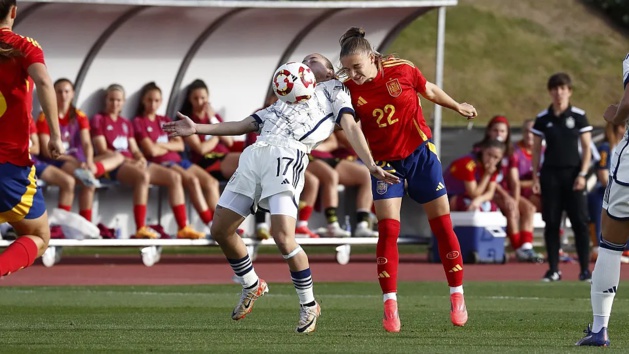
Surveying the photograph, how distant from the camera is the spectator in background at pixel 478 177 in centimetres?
1797

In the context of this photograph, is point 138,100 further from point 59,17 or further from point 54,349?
point 54,349

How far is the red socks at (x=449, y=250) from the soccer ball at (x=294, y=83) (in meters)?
1.35

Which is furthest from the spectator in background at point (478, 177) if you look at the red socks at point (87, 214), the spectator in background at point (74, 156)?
the red socks at point (87, 214)

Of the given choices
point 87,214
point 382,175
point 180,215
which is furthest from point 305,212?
point 382,175

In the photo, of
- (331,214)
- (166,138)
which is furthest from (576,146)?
(166,138)

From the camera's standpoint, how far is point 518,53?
64812mm

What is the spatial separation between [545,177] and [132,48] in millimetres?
5724

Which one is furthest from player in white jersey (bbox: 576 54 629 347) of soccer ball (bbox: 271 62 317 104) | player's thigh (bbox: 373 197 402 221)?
soccer ball (bbox: 271 62 317 104)

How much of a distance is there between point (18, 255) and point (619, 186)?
11.7 ft

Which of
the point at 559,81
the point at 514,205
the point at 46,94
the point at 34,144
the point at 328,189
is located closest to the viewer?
the point at 46,94

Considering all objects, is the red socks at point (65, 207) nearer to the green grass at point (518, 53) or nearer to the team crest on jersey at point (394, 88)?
the team crest on jersey at point (394, 88)

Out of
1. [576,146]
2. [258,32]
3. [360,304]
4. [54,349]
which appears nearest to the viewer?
[54,349]

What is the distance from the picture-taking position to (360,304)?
38.3 feet

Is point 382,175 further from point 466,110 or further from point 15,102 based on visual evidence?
point 15,102
